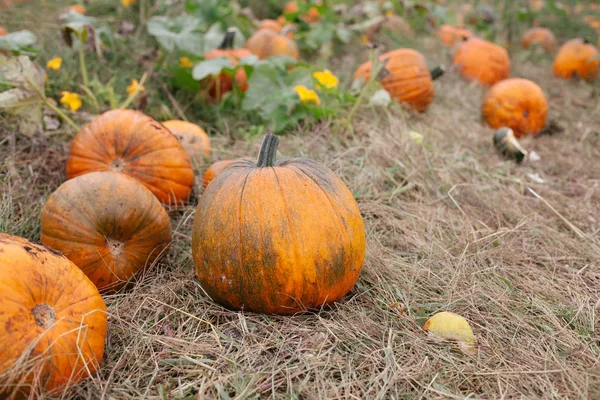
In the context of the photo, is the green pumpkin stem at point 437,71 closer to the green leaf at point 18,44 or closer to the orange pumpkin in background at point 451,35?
the orange pumpkin in background at point 451,35

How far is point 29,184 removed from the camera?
3.29 metres

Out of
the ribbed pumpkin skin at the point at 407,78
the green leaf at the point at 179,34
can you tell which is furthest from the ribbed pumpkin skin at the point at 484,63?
the green leaf at the point at 179,34

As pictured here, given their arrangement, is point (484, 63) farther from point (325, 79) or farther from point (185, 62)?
point (185, 62)

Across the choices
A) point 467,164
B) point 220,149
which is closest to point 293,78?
point 220,149

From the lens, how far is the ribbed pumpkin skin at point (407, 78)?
5.16 meters

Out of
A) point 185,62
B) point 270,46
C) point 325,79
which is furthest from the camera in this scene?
point 270,46

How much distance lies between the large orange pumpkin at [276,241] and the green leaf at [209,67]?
6.92 feet

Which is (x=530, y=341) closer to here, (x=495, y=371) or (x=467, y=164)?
(x=495, y=371)

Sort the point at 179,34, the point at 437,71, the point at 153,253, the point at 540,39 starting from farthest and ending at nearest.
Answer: the point at 540,39 < the point at 437,71 < the point at 179,34 < the point at 153,253

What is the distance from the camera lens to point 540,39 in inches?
340

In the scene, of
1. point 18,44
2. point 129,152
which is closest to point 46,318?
point 129,152

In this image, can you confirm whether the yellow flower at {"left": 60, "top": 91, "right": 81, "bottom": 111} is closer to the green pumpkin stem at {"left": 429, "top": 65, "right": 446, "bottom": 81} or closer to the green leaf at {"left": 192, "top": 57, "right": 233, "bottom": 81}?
the green leaf at {"left": 192, "top": 57, "right": 233, "bottom": 81}

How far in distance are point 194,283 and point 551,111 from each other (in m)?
4.94

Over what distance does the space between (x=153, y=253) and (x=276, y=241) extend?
83cm
